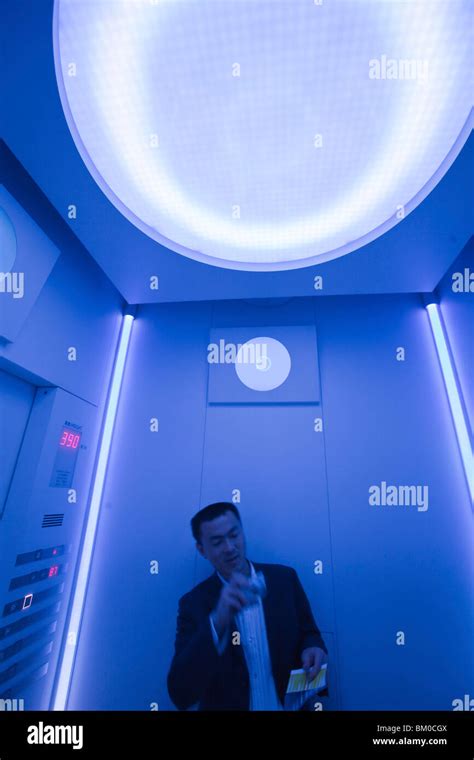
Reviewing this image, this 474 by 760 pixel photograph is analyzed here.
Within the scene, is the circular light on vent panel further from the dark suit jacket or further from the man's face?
the dark suit jacket

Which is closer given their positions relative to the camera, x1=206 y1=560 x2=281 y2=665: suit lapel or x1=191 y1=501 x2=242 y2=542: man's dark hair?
x1=206 y1=560 x2=281 y2=665: suit lapel

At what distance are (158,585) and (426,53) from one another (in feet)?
7.04

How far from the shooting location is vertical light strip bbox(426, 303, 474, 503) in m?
1.59

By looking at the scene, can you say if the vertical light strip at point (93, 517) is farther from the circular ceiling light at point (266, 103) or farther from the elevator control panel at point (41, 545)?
the circular ceiling light at point (266, 103)

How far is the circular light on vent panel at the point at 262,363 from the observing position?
1.80 metres

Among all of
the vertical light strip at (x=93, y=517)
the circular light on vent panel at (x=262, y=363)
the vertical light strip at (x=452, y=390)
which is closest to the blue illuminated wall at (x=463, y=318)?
the vertical light strip at (x=452, y=390)

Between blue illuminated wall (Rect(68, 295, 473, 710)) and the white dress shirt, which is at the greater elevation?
blue illuminated wall (Rect(68, 295, 473, 710))

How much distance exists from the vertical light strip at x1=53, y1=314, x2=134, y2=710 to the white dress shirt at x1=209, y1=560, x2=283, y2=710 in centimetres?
71

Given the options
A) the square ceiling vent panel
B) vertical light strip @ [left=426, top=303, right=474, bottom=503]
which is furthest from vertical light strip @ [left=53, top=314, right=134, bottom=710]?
vertical light strip @ [left=426, top=303, right=474, bottom=503]

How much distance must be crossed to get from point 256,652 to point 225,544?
0.41 meters

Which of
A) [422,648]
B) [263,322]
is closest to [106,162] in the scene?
[263,322]

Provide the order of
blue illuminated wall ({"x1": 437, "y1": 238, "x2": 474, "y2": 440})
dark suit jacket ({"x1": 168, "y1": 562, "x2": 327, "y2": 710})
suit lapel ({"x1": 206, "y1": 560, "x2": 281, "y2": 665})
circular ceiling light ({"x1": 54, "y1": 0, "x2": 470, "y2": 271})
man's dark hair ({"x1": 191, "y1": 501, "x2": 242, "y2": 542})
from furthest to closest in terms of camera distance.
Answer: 1. blue illuminated wall ({"x1": 437, "y1": 238, "x2": 474, "y2": 440})
2. man's dark hair ({"x1": 191, "y1": 501, "x2": 242, "y2": 542})
3. suit lapel ({"x1": 206, "y1": 560, "x2": 281, "y2": 665})
4. dark suit jacket ({"x1": 168, "y1": 562, "x2": 327, "y2": 710})
5. circular ceiling light ({"x1": 54, "y1": 0, "x2": 470, "y2": 271})

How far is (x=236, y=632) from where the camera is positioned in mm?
1295
